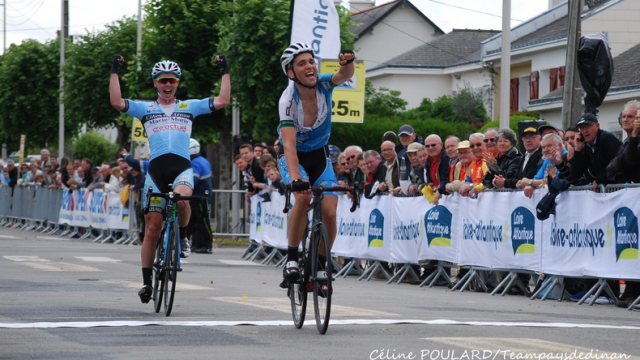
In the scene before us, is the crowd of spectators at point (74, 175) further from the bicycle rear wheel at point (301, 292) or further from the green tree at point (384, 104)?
the green tree at point (384, 104)

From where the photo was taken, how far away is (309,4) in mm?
20828

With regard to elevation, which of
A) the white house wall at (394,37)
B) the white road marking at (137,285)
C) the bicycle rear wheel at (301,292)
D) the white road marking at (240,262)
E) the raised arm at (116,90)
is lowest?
the white road marking at (240,262)

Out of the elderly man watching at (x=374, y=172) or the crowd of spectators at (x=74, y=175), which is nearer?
the elderly man watching at (x=374, y=172)

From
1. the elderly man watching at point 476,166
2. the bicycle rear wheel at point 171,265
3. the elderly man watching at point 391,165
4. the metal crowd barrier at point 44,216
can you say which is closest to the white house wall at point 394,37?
the metal crowd barrier at point 44,216

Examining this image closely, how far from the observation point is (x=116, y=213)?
95.7 feet

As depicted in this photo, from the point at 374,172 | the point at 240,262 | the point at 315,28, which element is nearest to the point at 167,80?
the point at 374,172

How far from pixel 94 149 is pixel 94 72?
49948mm

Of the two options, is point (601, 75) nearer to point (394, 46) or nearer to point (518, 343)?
point (518, 343)

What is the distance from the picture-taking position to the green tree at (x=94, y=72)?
50.7 metres

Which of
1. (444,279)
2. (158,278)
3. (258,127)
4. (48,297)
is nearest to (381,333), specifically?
(158,278)

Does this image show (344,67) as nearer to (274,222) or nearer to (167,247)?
(167,247)

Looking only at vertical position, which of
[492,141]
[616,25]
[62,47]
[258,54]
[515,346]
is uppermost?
[616,25]

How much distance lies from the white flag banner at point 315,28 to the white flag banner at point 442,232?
5.12 meters

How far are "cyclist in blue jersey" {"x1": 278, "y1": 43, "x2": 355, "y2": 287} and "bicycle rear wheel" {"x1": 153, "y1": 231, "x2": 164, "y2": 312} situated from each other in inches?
69.4
